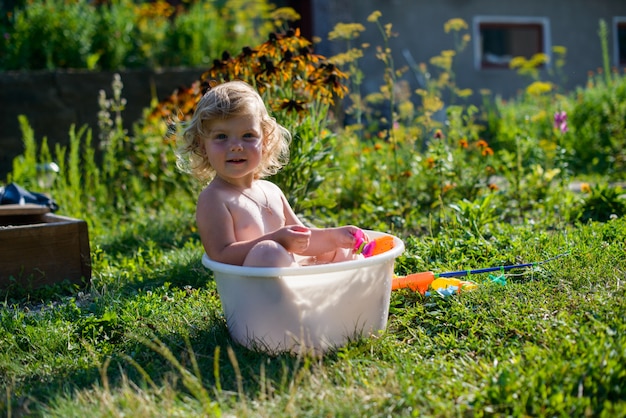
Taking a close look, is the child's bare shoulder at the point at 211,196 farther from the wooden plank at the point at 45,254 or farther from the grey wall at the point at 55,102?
the grey wall at the point at 55,102

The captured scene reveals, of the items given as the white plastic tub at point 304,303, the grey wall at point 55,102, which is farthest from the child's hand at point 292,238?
the grey wall at point 55,102

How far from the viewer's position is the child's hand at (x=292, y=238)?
2402mm

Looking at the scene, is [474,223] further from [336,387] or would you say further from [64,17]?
[64,17]

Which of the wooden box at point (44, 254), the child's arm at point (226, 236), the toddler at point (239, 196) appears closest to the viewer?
the child's arm at point (226, 236)

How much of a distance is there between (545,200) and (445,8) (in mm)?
6183

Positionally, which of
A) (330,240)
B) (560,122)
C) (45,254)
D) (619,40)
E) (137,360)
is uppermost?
(619,40)

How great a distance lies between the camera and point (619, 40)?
11633 millimetres

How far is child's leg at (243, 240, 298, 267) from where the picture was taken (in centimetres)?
232

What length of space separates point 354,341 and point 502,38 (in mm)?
9264

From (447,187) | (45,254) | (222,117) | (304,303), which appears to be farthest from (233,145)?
(447,187)

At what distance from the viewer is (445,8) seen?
32.5 feet

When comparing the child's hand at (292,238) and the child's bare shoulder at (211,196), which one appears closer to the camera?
the child's hand at (292,238)

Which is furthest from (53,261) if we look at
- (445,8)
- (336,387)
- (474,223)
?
(445,8)

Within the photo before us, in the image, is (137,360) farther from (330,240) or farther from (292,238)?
(330,240)
